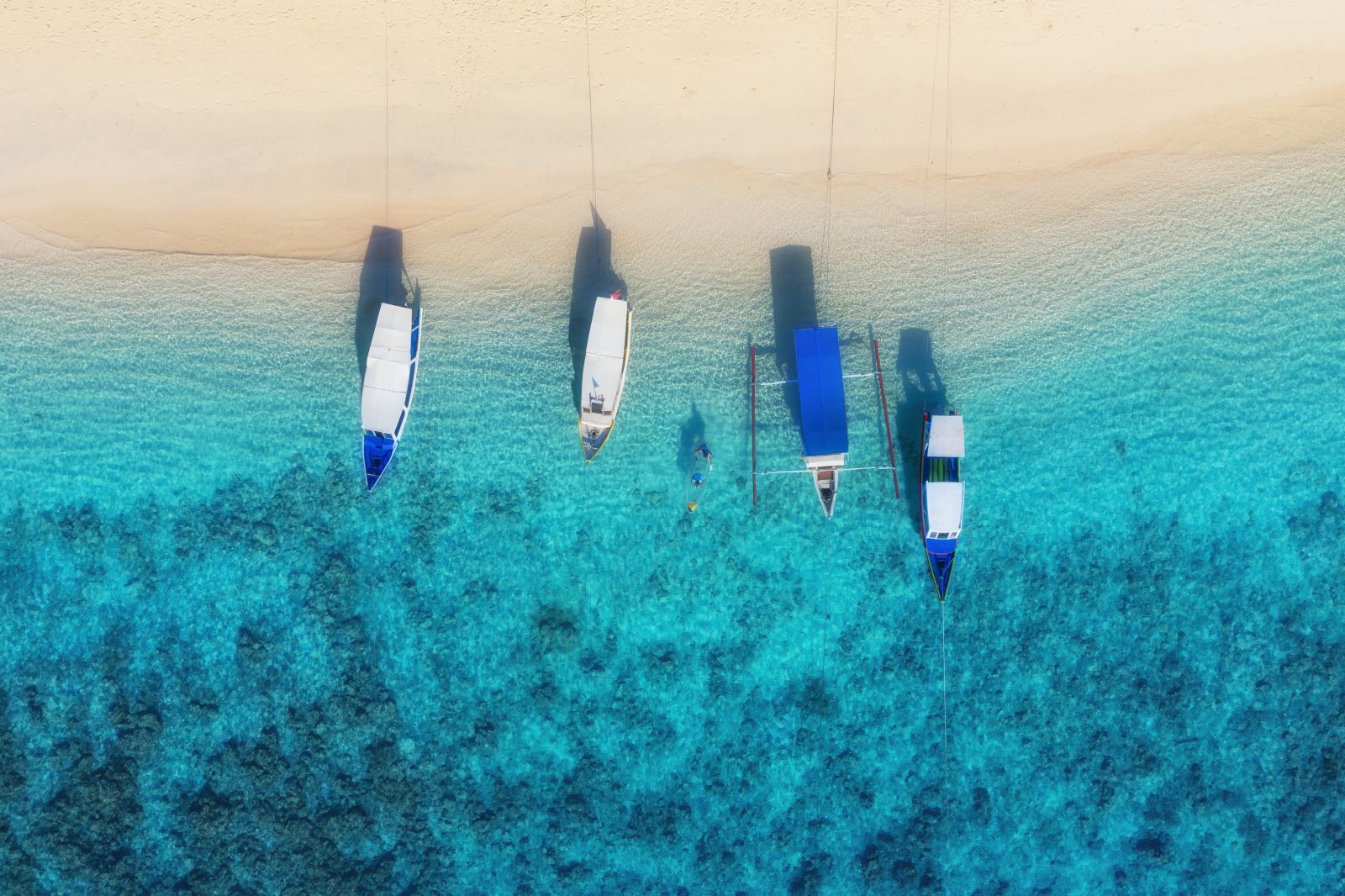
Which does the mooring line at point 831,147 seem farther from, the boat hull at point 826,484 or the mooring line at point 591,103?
the mooring line at point 591,103

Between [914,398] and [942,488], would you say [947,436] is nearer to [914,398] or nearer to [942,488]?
[942,488]

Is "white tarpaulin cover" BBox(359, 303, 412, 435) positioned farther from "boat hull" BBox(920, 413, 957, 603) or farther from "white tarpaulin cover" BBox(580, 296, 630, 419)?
"boat hull" BBox(920, 413, 957, 603)

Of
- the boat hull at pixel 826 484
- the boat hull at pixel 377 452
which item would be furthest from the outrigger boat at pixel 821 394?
the boat hull at pixel 377 452

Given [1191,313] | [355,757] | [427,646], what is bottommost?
[355,757]

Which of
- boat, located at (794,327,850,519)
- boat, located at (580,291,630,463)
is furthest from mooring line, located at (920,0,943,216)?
boat, located at (580,291,630,463)

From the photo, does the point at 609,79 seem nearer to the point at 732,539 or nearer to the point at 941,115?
the point at 941,115

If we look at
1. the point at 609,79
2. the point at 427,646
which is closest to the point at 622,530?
the point at 427,646

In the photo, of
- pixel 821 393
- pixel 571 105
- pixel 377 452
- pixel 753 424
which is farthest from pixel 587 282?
pixel 377 452

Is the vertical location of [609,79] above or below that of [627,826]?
above
